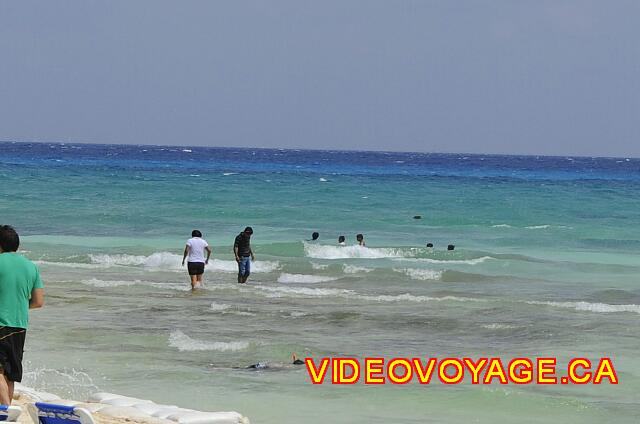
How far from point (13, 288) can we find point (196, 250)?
448 inches

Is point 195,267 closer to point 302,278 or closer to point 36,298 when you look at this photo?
point 302,278

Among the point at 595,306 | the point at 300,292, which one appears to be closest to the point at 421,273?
the point at 300,292

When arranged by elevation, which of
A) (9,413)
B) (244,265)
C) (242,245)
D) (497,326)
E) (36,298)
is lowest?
(497,326)

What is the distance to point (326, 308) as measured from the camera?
16.8 m

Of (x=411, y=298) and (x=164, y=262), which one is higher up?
(x=411, y=298)

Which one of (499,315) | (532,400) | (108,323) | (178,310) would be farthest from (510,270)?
(532,400)

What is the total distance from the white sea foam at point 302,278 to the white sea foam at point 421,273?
5.51 ft

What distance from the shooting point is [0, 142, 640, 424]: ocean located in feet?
34.7

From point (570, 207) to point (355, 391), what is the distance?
4106 cm

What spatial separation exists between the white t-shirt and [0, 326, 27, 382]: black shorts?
36.2ft

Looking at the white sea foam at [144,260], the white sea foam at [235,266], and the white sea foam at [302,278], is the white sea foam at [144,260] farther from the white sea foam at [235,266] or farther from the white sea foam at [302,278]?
the white sea foam at [302,278]

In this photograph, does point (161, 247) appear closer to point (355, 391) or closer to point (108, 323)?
point (108, 323)

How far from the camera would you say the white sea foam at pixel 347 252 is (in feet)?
88.3

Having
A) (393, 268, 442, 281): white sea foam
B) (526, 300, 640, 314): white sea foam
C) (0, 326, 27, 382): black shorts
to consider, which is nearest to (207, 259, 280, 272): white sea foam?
(393, 268, 442, 281): white sea foam
